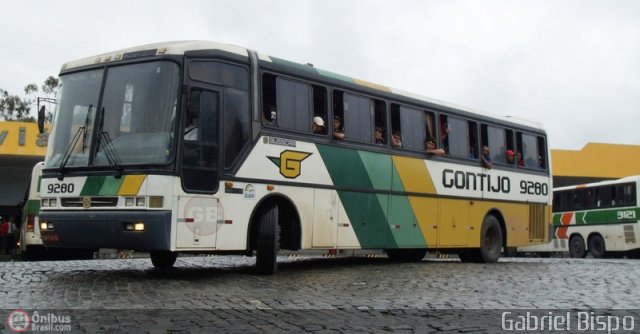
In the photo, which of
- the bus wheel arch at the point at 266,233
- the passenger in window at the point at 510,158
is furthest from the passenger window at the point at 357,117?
the passenger in window at the point at 510,158

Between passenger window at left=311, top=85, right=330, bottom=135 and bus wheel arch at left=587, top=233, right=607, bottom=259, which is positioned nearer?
passenger window at left=311, top=85, right=330, bottom=135

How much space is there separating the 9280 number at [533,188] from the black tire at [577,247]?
13859mm

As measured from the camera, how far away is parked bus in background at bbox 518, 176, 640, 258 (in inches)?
1131

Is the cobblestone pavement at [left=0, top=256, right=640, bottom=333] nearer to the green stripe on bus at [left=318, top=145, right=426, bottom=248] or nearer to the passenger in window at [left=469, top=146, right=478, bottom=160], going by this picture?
the green stripe on bus at [left=318, top=145, right=426, bottom=248]

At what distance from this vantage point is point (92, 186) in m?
10.1

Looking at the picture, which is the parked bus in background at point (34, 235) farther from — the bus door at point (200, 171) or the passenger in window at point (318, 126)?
the bus door at point (200, 171)

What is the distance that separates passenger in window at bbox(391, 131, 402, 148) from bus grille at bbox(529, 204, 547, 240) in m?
5.51

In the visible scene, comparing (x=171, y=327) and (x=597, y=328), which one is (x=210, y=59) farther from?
(x=597, y=328)

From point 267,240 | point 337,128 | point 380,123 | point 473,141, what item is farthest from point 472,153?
point 267,240

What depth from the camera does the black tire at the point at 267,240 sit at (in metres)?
11.0

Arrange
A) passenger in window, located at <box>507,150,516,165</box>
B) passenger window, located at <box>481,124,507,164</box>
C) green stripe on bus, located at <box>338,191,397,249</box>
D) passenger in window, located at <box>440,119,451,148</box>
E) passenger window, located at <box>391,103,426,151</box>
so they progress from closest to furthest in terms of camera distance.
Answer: green stripe on bus, located at <box>338,191,397,249</box> < passenger window, located at <box>391,103,426,151</box> < passenger in window, located at <box>440,119,451,148</box> < passenger window, located at <box>481,124,507,164</box> < passenger in window, located at <box>507,150,516,165</box>

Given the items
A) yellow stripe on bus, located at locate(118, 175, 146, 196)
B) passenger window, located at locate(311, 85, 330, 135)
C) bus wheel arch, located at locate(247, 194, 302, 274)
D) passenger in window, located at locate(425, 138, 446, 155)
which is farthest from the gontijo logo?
passenger in window, located at locate(425, 138, 446, 155)

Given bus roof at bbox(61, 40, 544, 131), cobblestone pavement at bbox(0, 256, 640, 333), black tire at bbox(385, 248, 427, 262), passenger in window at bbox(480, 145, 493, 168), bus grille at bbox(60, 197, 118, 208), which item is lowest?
cobblestone pavement at bbox(0, 256, 640, 333)

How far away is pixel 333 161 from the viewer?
40.9ft
